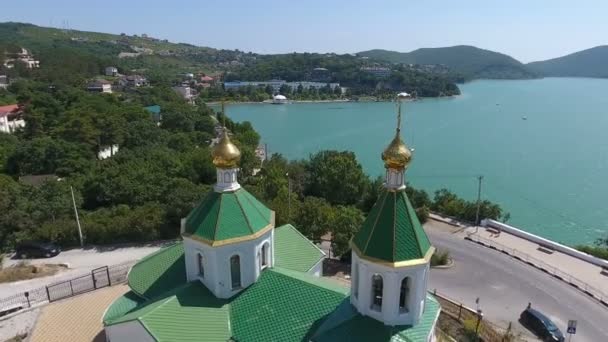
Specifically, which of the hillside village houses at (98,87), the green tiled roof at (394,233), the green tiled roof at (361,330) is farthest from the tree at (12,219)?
the hillside village houses at (98,87)

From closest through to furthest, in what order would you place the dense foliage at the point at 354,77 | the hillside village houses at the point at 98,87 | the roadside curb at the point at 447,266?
the roadside curb at the point at 447,266
the hillside village houses at the point at 98,87
the dense foliage at the point at 354,77

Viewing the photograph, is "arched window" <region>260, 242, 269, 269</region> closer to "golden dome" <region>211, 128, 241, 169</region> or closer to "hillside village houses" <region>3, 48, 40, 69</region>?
"golden dome" <region>211, 128, 241, 169</region>

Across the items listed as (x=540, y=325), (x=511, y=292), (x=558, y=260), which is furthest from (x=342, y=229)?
(x=558, y=260)

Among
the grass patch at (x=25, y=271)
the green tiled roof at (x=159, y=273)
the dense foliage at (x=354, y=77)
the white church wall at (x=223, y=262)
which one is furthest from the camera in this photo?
the dense foliage at (x=354, y=77)

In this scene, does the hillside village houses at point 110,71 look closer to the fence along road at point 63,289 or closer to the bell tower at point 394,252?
the fence along road at point 63,289

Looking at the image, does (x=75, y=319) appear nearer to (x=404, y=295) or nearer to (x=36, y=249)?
(x=36, y=249)

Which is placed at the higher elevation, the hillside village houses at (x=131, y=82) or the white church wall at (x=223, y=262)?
the hillside village houses at (x=131, y=82)
